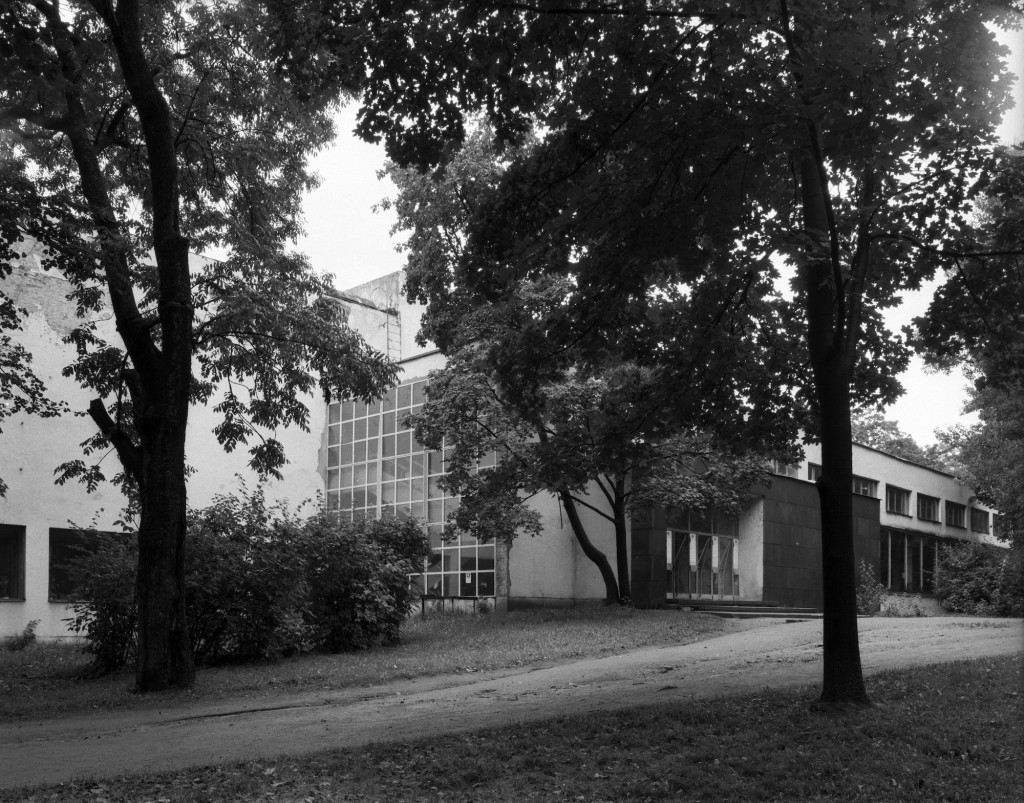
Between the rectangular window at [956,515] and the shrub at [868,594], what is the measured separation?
17231mm

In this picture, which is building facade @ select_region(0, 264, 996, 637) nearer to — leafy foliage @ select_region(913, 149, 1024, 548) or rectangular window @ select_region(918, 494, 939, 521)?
rectangular window @ select_region(918, 494, 939, 521)

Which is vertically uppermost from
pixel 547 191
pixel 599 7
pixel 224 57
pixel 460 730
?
pixel 224 57

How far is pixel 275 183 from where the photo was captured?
61.5ft

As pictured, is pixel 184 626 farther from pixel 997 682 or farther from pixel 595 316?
pixel 997 682

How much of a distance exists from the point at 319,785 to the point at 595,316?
6160mm

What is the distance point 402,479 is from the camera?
34406 millimetres

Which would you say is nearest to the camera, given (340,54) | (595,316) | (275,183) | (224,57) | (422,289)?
(340,54)

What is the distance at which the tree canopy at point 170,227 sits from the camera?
14164 millimetres

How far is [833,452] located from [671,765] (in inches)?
175

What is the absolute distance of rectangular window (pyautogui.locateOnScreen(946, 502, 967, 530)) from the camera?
4991 cm

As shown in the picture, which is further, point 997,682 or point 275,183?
point 275,183

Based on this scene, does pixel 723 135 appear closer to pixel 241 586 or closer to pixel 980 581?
pixel 241 586

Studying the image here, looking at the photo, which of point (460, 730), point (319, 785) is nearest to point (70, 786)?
point (319, 785)

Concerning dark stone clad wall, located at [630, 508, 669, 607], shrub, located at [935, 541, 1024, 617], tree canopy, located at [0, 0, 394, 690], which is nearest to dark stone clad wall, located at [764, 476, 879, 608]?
dark stone clad wall, located at [630, 508, 669, 607]
